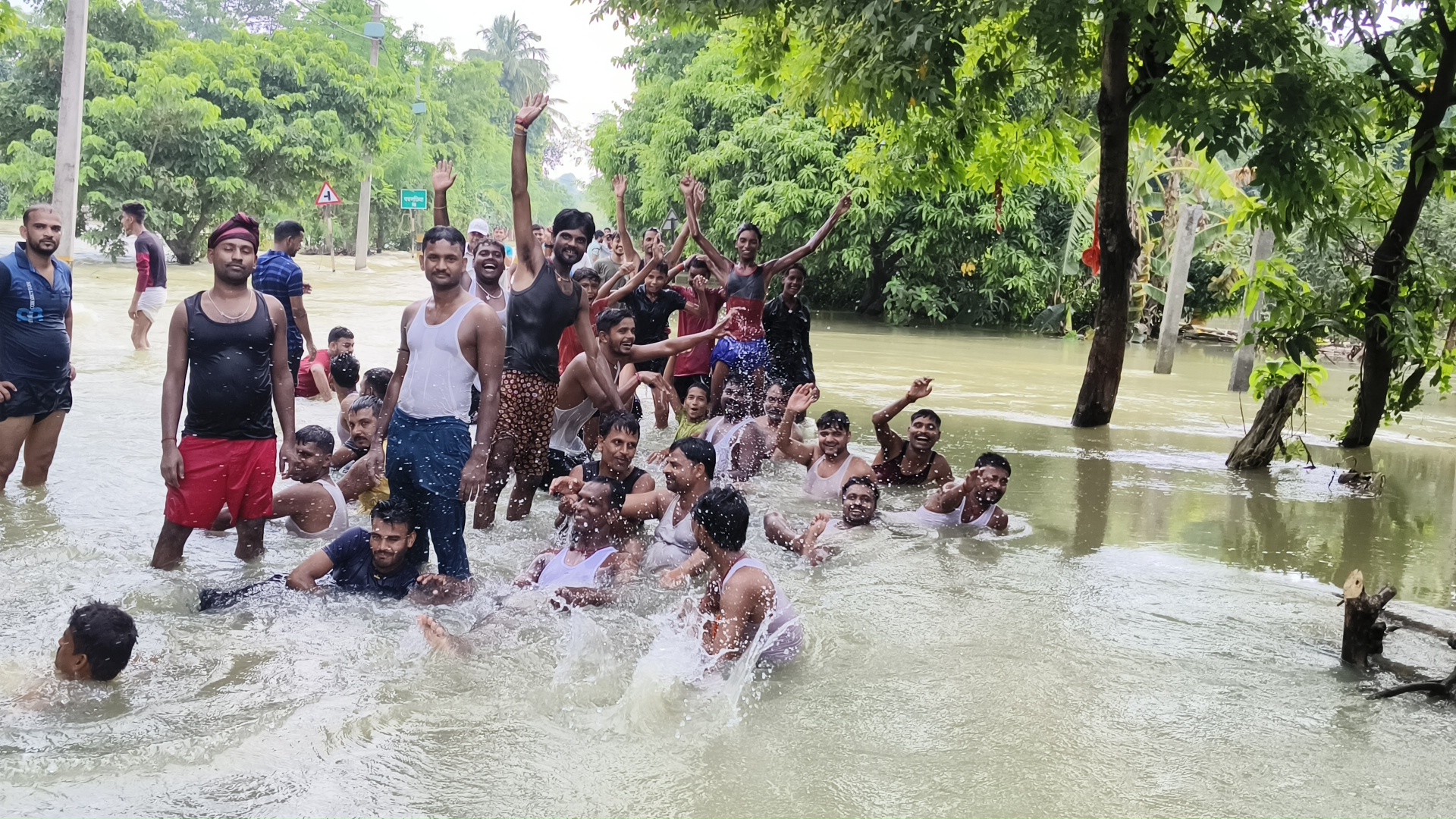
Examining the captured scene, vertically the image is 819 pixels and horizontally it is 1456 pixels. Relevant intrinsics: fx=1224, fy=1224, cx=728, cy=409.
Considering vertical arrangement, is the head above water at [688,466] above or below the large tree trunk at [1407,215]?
below

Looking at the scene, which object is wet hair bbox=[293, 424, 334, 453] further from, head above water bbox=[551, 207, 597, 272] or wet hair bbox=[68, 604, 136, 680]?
wet hair bbox=[68, 604, 136, 680]

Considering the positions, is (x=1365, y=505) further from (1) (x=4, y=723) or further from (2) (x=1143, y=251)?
(2) (x=1143, y=251)

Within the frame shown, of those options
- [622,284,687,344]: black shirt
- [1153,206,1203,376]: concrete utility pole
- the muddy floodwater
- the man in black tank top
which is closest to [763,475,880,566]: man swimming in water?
the muddy floodwater

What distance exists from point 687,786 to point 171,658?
230 cm

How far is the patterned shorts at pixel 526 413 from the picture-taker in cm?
657

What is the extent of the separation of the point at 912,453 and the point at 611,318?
2.35 m

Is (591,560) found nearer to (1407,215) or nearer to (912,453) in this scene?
(912,453)

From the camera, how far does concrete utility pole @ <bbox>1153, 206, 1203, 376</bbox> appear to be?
17.2 m

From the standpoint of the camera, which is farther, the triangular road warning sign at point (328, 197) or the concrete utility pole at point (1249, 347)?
the triangular road warning sign at point (328, 197)

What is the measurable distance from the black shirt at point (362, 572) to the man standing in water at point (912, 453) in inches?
156

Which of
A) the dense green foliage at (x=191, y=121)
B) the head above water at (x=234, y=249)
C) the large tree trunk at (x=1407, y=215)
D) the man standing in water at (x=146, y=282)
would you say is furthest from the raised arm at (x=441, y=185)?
the dense green foliage at (x=191, y=121)

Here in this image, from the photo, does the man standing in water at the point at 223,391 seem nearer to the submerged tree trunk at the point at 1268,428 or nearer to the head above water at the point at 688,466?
the head above water at the point at 688,466

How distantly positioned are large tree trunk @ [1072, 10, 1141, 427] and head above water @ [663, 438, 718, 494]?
18.6ft

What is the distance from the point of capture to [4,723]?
4.14m
